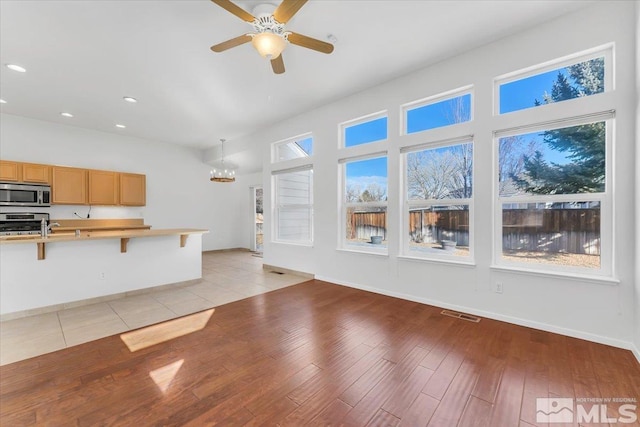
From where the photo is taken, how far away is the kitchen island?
126 inches

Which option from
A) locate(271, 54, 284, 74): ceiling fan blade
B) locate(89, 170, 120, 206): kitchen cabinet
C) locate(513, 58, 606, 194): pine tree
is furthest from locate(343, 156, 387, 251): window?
locate(89, 170, 120, 206): kitchen cabinet

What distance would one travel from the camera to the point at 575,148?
Answer: 2.77 metres

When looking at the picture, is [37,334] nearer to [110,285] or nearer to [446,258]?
[110,285]

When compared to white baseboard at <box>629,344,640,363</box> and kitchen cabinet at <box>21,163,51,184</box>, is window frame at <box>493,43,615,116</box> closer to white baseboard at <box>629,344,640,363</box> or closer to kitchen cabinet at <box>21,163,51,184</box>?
white baseboard at <box>629,344,640,363</box>

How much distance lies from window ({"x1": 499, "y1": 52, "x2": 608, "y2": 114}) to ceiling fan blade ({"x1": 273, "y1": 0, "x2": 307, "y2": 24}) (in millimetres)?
2594

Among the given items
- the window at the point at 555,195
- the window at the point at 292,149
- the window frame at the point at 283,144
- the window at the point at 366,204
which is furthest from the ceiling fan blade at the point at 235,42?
the window at the point at 555,195

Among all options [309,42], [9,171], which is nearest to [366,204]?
[309,42]

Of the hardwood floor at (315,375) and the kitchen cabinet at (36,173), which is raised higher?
the kitchen cabinet at (36,173)

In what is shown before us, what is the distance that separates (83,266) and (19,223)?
9.39 feet

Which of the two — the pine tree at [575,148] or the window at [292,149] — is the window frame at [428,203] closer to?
the pine tree at [575,148]

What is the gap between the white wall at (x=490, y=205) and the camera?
245 cm

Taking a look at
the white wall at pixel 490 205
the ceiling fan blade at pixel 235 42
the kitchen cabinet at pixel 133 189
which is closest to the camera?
the ceiling fan blade at pixel 235 42

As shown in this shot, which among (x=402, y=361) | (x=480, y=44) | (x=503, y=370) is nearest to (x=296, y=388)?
(x=402, y=361)

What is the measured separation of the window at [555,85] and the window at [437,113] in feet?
1.31
